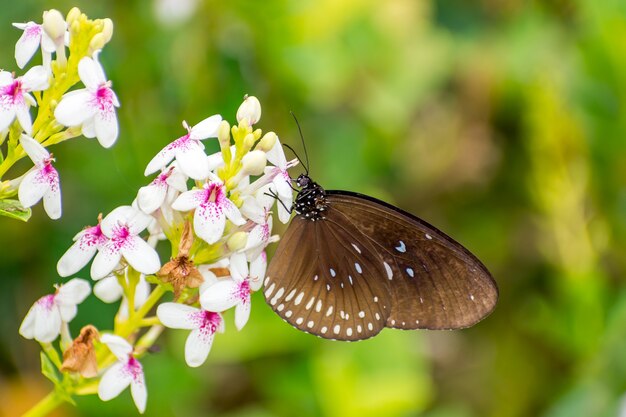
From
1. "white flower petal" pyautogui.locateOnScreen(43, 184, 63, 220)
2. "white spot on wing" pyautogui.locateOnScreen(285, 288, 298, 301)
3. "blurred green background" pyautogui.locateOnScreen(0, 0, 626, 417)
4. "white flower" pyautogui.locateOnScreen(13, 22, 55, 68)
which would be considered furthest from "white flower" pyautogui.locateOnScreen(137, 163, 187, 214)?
"blurred green background" pyautogui.locateOnScreen(0, 0, 626, 417)

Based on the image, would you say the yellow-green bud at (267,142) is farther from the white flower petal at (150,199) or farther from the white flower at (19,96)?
the white flower at (19,96)

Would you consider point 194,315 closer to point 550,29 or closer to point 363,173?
point 363,173

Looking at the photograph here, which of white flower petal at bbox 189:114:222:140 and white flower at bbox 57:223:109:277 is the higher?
white flower petal at bbox 189:114:222:140

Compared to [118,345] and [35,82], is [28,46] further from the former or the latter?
[118,345]

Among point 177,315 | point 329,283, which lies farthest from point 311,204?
point 177,315

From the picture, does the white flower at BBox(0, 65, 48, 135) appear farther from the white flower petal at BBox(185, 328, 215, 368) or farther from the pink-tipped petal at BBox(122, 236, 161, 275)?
the white flower petal at BBox(185, 328, 215, 368)

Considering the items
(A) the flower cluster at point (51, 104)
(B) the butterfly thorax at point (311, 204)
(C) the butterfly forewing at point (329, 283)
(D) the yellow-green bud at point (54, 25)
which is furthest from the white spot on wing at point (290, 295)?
(D) the yellow-green bud at point (54, 25)

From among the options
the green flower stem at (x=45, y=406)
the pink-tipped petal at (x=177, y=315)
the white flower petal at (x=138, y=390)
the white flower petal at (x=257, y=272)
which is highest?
the white flower petal at (x=257, y=272)
